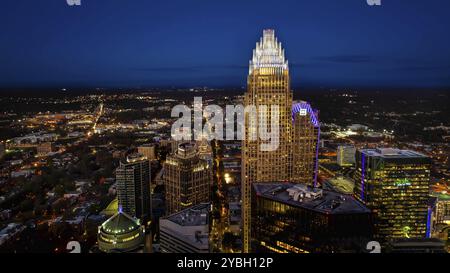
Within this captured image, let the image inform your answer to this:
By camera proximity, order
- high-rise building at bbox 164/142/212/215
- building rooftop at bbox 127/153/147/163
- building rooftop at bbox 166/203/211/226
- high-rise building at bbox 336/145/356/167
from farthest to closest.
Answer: high-rise building at bbox 336/145/356/167
high-rise building at bbox 164/142/212/215
building rooftop at bbox 127/153/147/163
building rooftop at bbox 166/203/211/226

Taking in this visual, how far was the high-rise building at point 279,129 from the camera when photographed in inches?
278

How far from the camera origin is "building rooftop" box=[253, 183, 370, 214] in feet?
13.1

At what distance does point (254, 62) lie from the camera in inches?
279

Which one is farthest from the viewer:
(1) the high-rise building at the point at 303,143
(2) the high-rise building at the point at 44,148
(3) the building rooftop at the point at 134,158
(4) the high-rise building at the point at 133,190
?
(2) the high-rise building at the point at 44,148

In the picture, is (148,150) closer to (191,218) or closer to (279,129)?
(279,129)

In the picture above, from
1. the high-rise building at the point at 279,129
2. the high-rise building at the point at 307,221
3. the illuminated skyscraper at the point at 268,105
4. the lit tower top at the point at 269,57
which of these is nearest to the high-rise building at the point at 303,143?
the high-rise building at the point at 279,129

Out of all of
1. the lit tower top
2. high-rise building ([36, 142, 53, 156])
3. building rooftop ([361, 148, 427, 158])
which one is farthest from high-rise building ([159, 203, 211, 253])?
high-rise building ([36, 142, 53, 156])

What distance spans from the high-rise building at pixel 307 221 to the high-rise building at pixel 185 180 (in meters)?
4.43

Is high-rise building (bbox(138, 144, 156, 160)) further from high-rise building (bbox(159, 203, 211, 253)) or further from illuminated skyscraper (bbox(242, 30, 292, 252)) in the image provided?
high-rise building (bbox(159, 203, 211, 253))

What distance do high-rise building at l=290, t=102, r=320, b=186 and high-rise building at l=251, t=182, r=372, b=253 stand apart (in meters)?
2.87

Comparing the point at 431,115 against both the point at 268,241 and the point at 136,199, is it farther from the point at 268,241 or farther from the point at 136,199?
the point at 136,199

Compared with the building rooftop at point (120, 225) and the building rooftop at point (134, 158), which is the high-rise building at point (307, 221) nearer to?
the building rooftop at point (120, 225)

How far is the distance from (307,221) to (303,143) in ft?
11.9
